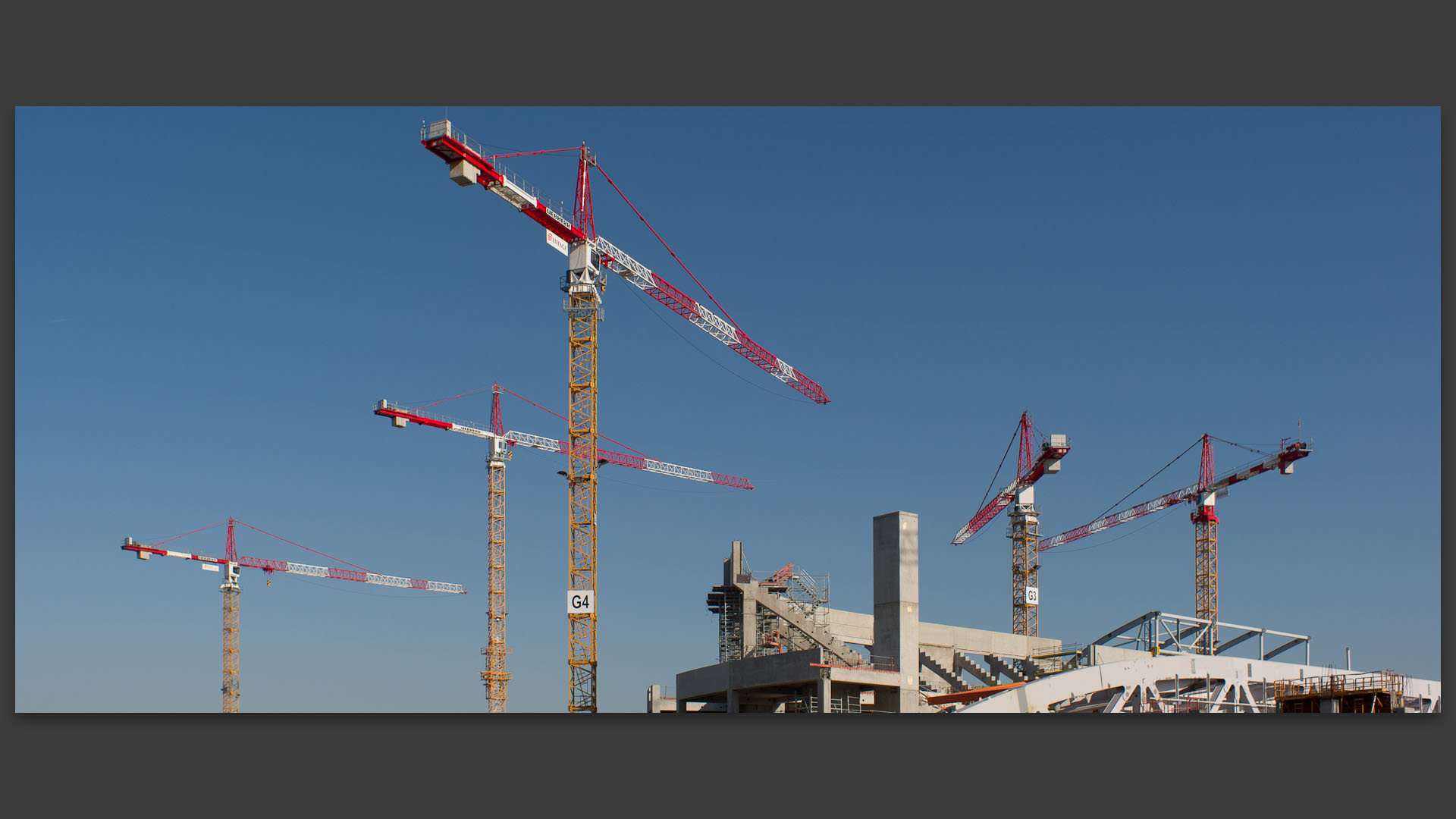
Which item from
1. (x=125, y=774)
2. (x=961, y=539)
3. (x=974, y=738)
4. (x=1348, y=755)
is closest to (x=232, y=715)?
(x=125, y=774)

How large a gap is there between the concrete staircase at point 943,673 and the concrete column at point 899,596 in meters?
16.0

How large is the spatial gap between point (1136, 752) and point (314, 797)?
18.6 meters

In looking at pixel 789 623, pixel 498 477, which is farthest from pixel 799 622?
pixel 498 477

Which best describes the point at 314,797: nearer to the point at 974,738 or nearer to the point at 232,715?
the point at 232,715

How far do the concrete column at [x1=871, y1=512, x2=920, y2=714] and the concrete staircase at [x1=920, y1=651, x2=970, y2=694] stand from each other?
16040 millimetres

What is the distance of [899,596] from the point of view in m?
50.5

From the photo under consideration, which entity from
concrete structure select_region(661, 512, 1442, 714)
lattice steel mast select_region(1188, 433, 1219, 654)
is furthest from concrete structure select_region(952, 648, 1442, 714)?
lattice steel mast select_region(1188, 433, 1219, 654)

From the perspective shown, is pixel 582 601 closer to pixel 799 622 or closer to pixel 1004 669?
pixel 799 622

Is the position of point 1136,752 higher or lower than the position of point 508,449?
lower

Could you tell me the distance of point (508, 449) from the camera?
10012 cm

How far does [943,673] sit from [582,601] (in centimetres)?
2163

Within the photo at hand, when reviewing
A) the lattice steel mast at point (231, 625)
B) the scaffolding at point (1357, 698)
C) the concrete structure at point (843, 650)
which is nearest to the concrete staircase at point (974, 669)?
the concrete structure at point (843, 650)

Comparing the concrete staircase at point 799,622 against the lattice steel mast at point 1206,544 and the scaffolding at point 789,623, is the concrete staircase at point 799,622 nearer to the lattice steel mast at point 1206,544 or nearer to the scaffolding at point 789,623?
the scaffolding at point 789,623

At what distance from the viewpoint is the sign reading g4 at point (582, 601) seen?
184 feet
